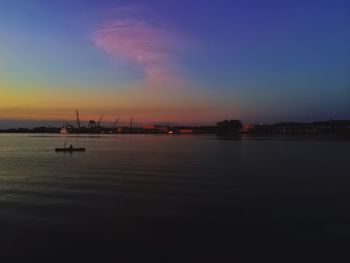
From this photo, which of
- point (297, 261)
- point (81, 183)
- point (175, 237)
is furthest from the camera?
point (81, 183)

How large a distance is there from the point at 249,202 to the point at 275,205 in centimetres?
144

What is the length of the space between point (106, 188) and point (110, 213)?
8339 millimetres

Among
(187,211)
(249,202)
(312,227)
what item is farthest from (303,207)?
(187,211)

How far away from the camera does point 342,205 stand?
21000 mm

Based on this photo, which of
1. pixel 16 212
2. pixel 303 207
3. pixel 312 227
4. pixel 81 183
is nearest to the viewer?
pixel 312 227

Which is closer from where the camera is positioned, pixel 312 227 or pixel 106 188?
pixel 312 227

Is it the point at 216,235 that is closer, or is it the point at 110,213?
the point at 216,235

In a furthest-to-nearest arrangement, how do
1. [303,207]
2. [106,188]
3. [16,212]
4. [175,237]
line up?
[106,188] < [303,207] < [16,212] < [175,237]

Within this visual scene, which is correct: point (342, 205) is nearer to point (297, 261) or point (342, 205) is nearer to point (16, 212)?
point (297, 261)

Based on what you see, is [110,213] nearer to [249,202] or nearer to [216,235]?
[216,235]

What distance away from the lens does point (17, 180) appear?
31109mm

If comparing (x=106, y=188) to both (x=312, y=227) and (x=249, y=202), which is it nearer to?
(x=249, y=202)

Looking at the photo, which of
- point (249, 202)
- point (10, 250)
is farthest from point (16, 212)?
point (249, 202)

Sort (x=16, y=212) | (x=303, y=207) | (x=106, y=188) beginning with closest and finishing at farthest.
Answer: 1. (x=16, y=212)
2. (x=303, y=207)
3. (x=106, y=188)
